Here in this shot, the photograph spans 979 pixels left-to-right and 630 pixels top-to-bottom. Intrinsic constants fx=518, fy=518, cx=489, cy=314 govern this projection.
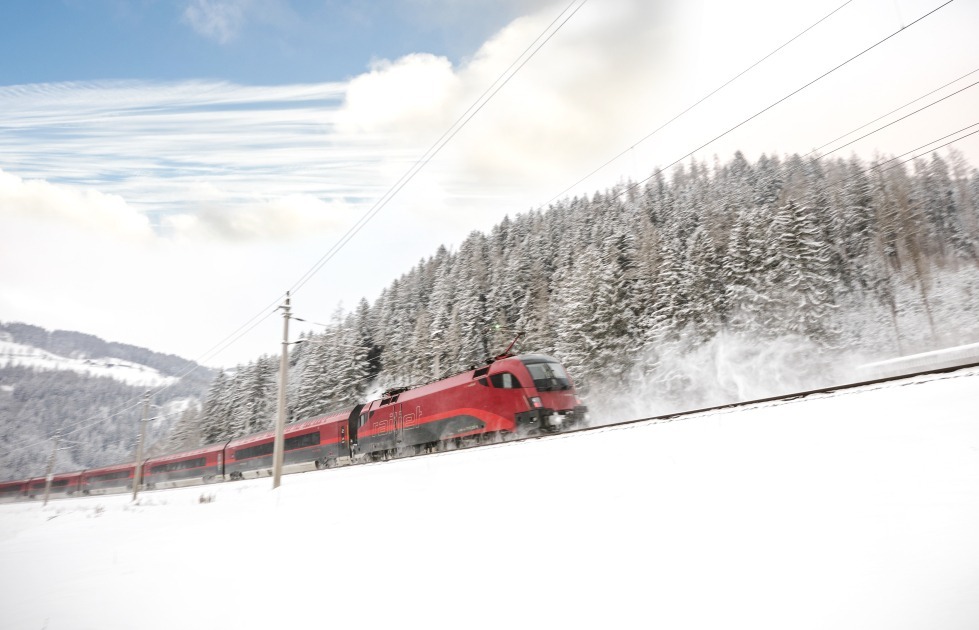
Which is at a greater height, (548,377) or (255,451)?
(548,377)

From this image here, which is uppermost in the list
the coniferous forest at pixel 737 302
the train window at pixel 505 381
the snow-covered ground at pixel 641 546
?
the coniferous forest at pixel 737 302

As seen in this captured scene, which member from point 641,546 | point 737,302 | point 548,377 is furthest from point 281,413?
point 737,302

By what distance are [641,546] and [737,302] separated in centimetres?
3473

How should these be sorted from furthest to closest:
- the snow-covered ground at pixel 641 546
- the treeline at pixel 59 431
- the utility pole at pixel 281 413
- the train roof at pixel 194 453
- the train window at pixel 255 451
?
the treeline at pixel 59 431, the train roof at pixel 194 453, the train window at pixel 255 451, the utility pole at pixel 281 413, the snow-covered ground at pixel 641 546

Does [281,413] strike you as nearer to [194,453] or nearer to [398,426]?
[398,426]

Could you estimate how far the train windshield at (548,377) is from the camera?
17230 mm

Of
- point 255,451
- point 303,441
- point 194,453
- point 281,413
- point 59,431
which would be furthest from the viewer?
point 59,431

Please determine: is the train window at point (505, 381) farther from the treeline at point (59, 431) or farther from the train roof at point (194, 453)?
the treeline at point (59, 431)

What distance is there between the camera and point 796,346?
Result: 32.2m

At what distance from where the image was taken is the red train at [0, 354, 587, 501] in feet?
55.4

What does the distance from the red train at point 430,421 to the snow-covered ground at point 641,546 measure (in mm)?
7714

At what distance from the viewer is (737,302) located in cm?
3553

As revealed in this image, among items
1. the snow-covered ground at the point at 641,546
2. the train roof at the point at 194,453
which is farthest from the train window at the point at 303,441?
the snow-covered ground at the point at 641,546

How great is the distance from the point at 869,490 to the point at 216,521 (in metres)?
11.4
